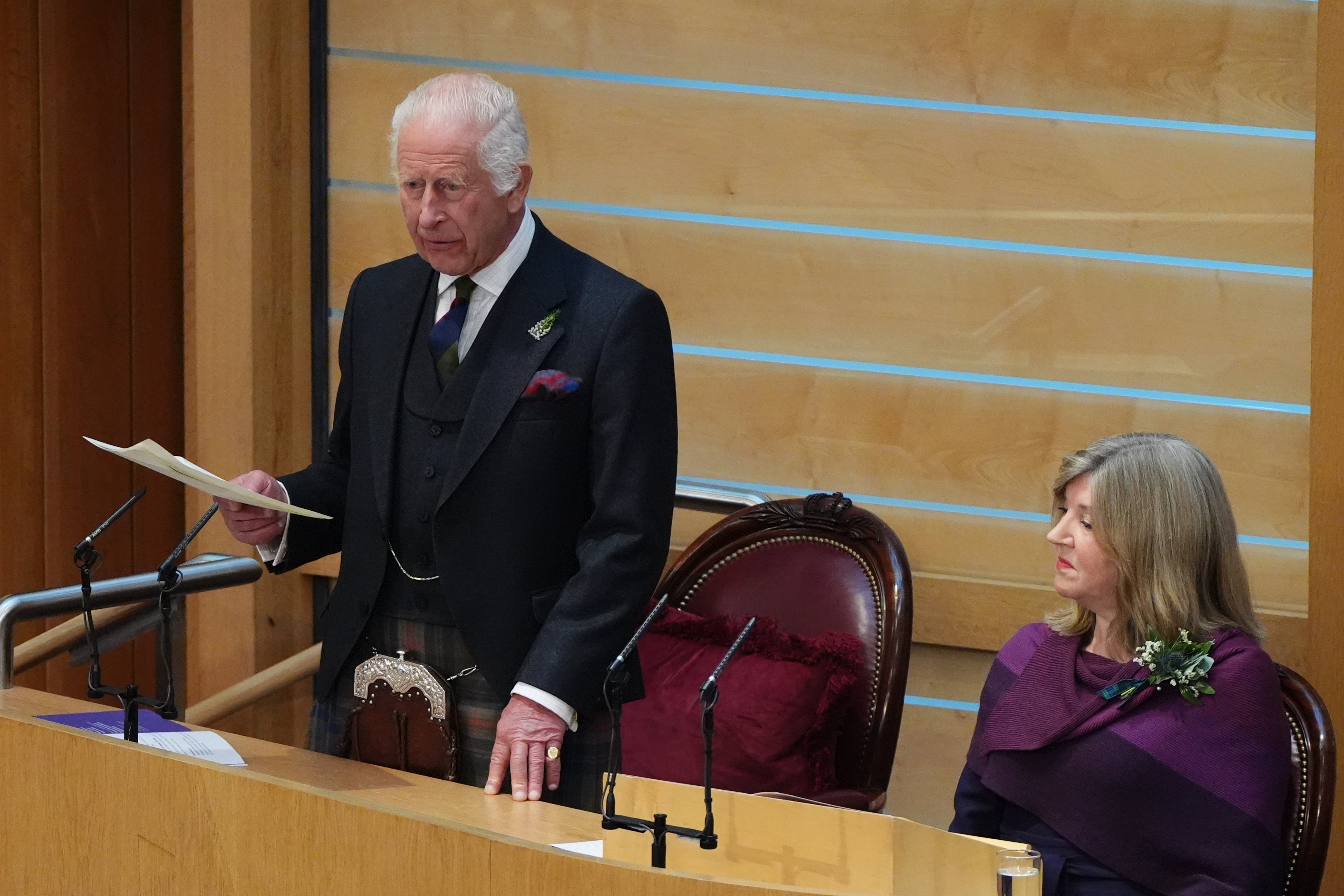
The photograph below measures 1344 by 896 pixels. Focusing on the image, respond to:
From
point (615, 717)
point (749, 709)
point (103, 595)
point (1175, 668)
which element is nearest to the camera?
point (615, 717)

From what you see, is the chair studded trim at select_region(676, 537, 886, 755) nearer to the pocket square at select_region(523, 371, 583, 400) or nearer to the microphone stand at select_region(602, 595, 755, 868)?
the pocket square at select_region(523, 371, 583, 400)

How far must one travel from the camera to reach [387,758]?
211 centimetres

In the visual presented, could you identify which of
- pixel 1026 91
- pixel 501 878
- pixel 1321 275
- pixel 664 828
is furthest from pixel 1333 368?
pixel 501 878

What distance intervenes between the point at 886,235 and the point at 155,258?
1.86 metres

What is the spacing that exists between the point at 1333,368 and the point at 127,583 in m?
2.08

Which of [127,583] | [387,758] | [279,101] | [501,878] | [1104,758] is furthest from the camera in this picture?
[279,101]

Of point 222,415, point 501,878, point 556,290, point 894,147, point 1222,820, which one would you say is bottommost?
point 1222,820

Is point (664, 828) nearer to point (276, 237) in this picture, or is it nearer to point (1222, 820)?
point (1222, 820)

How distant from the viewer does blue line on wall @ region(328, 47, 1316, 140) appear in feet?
9.62

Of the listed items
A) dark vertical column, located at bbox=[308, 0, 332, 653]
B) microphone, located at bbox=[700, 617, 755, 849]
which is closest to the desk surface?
microphone, located at bbox=[700, 617, 755, 849]

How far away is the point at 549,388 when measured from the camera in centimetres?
207

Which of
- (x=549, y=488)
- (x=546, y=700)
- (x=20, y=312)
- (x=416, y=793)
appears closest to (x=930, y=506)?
(x=549, y=488)

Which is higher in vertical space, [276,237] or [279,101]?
[279,101]

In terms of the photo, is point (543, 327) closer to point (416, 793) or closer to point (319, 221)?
point (416, 793)
